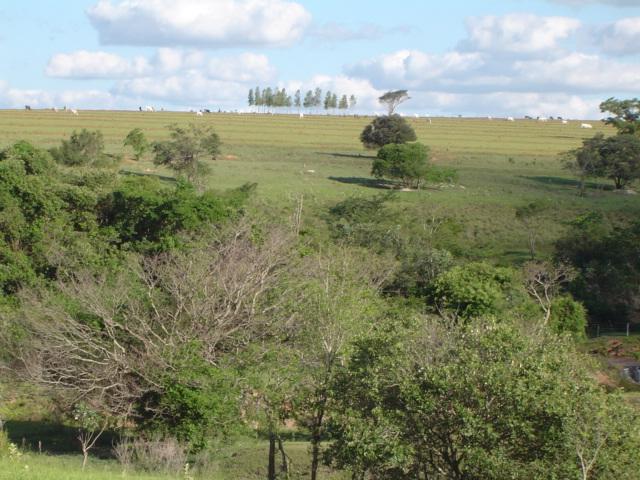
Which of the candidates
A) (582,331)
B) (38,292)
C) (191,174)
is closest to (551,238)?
(582,331)

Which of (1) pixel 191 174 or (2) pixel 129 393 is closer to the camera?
(2) pixel 129 393

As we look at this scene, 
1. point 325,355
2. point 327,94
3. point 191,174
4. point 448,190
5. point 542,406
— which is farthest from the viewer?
point 327,94

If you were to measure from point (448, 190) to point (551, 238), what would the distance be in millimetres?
15273

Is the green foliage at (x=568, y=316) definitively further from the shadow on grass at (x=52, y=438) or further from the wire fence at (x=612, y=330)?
the shadow on grass at (x=52, y=438)

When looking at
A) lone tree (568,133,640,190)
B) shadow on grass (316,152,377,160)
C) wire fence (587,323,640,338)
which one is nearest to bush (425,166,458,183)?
lone tree (568,133,640,190)

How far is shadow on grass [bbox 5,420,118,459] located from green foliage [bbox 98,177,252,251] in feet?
35.4

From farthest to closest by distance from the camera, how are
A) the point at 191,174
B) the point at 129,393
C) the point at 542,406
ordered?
the point at 191,174 → the point at 129,393 → the point at 542,406

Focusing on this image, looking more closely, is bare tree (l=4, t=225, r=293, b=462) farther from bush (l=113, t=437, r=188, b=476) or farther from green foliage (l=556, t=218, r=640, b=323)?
green foliage (l=556, t=218, r=640, b=323)

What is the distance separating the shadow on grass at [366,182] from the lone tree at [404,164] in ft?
2.32

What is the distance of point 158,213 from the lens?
39625mm

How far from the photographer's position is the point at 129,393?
76.6 ft

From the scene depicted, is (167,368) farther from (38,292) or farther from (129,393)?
(38,292)

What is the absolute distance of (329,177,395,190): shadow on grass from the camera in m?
72.4

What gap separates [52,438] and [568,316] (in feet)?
76.7
